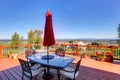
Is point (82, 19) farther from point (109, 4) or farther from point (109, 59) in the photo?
point (109, 59)

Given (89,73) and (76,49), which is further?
(76,49)

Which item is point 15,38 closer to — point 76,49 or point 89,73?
point 76,49

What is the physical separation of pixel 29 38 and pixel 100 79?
1995 cm

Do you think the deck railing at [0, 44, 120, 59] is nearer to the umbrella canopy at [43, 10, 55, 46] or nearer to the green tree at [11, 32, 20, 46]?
the umbrella canopy at [43, 10, 55, 46]

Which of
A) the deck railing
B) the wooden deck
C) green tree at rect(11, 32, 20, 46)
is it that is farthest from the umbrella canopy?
green tree at rect(11, 32, 20, 46)

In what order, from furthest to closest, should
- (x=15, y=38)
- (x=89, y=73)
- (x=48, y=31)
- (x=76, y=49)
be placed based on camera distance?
(x=15, y=38) < (x=76, y=49) < (x=89, y=73) < (x=48, y=31)

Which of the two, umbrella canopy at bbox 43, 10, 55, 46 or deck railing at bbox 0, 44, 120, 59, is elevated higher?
umbrella canopy at bbox 43, 10, 55, 46

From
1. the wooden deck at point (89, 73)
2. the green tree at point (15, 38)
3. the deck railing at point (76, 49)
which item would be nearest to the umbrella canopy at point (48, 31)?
the wooden deck at point (89, 73)

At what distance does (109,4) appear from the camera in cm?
1219

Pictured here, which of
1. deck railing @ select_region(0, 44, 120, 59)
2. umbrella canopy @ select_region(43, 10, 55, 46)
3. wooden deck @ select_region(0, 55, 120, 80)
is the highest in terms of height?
umbrella canopy @ select_region(43, 10, 55, 46)

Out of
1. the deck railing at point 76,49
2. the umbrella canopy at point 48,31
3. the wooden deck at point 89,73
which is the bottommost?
the wooden deck at point 89,73

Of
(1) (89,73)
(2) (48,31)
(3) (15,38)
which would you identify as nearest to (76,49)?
(1) (89,73)

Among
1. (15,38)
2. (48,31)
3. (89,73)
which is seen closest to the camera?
(48,31)

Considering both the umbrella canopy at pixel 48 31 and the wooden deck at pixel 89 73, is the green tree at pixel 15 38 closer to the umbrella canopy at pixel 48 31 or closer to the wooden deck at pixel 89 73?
the wooden deck at pixel 89 73
